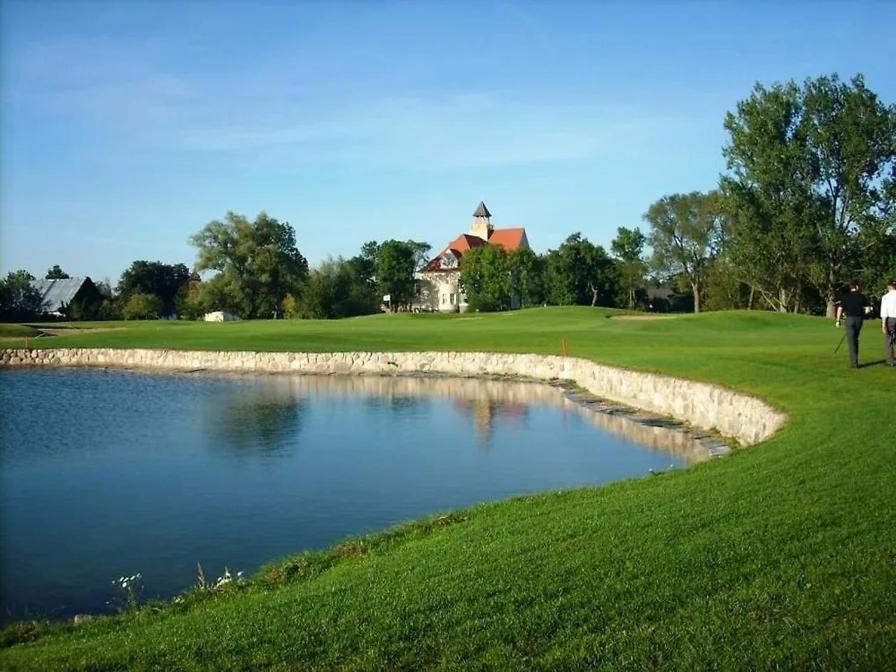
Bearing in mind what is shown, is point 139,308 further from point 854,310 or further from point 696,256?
point 854,310

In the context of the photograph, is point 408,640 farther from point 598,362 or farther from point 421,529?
point 598,362

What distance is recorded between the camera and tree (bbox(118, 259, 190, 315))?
9900 cm

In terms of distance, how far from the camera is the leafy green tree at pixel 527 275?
314 ft

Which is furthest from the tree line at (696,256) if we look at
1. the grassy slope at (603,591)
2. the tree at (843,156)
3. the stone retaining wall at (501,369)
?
the grassy slope at (603,591)

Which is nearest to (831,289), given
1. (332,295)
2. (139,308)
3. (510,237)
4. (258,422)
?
(258,422)

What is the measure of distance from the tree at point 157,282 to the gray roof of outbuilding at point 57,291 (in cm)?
688

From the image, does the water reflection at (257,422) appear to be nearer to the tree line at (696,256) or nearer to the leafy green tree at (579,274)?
Answer: the tree line at (696,256)

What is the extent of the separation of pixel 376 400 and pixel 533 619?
2394 centimetres

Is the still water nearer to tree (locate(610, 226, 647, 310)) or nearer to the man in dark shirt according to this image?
the man in dark shirt

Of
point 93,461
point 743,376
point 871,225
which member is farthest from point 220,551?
point 871,225

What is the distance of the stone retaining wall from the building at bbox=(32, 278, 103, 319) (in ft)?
125

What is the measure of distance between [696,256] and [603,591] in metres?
90.6

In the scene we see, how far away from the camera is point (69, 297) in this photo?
85750 mm

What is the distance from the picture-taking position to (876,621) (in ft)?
19.0
